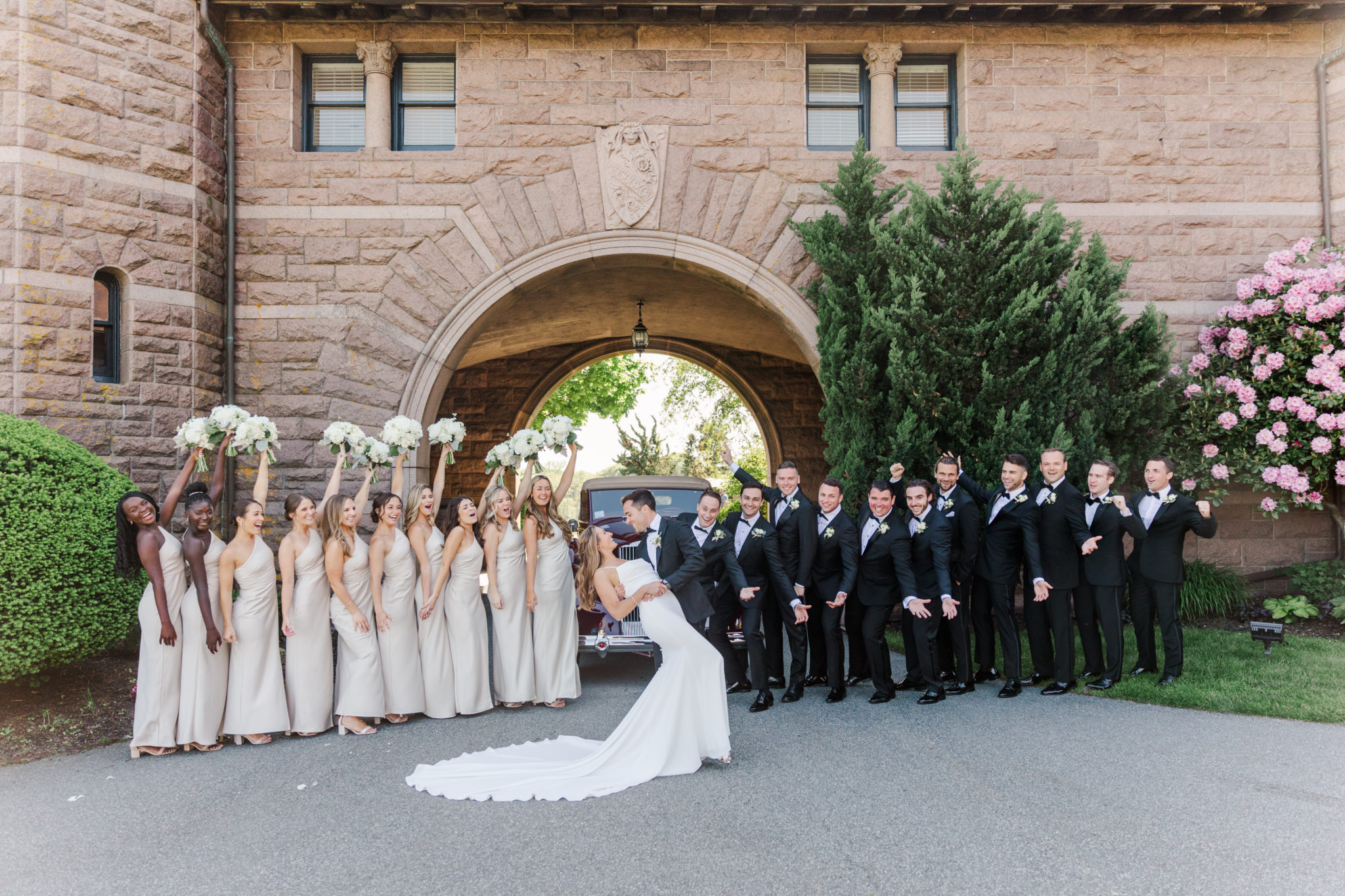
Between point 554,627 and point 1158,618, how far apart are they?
4732mm

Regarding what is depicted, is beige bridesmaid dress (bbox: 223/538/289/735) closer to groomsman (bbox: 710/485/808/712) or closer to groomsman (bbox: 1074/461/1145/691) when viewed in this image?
groomsman (bbox: 710/485/808/712)

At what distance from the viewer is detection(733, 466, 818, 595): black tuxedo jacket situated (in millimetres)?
6391

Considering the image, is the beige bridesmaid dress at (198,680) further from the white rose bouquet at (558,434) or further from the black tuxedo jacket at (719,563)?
the black tuxedo jacket at (719,563)

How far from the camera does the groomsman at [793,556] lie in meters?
6.36

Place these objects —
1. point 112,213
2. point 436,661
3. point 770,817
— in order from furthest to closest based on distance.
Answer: point 112,213 → point 436,661 → point 770,817

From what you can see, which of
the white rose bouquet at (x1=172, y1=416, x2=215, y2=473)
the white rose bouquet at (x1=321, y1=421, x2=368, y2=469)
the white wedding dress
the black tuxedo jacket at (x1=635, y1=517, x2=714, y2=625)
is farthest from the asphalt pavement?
the white rose bouquet at (x1=321, y1=421, x2=368, y2=469)

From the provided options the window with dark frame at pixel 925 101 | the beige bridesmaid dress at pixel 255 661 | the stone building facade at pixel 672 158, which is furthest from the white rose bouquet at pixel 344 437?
the window with dark frame at pixel 925 101

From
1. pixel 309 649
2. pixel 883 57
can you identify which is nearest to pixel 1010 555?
pixel 309 649

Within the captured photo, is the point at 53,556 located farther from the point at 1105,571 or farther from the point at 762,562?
the point at 1105,571

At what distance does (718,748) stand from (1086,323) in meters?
5.42

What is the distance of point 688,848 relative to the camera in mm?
3662

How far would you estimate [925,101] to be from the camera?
940 cm

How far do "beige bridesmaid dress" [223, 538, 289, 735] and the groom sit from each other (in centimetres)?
252

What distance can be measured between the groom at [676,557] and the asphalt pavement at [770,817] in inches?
36.7
